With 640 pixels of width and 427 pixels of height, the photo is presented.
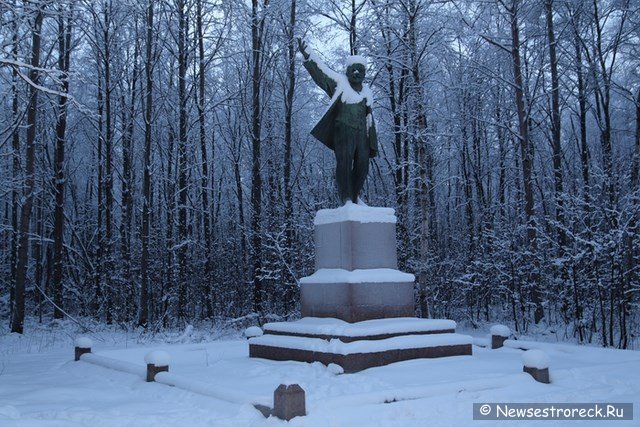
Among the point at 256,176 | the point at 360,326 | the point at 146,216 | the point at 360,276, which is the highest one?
the point at 256,176

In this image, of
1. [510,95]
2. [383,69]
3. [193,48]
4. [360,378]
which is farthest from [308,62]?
[510,95]

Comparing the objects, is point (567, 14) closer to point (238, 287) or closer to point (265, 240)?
point (265, 240)

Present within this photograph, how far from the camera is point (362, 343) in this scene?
332 inches

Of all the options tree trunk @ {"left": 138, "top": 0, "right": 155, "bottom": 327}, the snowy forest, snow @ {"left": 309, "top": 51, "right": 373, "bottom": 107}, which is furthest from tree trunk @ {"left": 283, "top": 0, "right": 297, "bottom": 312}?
snow @ {"left": 309, "top": 51, "right": 373, "bottom": 107}

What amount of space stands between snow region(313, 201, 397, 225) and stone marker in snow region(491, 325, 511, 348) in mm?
2886

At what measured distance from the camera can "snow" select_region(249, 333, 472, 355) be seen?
8.37 metres

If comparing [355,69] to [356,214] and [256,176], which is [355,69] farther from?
[256,176]

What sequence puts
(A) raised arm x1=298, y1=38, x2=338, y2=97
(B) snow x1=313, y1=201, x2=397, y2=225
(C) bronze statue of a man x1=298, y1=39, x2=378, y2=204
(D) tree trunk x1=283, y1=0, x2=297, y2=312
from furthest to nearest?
(D) tree trunk x1=283, y1=0, x2=297, y2=312 < (A) raised arm x1=298, y1=38, x2=338, y2=97 < (C) bronze statue of a man x1=298, y1=39, x2=378, y2=204 < (B) snow x1=313, y1=201, x2=397, y2=225

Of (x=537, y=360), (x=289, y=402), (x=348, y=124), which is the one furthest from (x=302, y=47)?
(x=289, y=402)

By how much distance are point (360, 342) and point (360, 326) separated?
1.84ft

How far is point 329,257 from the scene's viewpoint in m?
10.3

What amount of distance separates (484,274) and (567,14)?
9.99 m

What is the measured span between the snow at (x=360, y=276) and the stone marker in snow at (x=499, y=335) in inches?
89.4

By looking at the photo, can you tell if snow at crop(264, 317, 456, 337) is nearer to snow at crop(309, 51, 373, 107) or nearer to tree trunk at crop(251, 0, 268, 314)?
snow at crop(309, 51, 373, 107)
